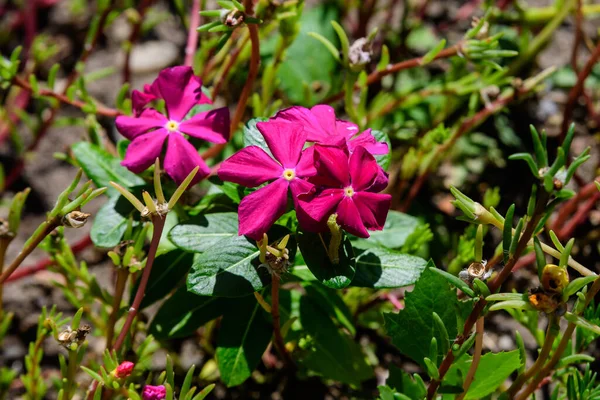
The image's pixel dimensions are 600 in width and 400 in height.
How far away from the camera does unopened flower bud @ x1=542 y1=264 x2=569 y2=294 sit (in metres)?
1.04

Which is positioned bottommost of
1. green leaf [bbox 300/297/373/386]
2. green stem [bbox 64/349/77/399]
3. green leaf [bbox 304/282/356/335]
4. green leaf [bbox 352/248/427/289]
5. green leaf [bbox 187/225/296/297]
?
green leaf [bbox 300/297/373/386]

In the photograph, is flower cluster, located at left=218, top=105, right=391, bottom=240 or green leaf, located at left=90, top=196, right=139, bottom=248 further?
green leaf, located at left=90, top=196, right=139, bottom=248

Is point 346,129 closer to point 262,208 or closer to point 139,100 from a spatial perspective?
point 262,208

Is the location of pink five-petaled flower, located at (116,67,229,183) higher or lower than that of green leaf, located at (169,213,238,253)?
higher

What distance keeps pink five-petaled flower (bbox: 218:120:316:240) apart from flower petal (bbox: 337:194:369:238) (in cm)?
8

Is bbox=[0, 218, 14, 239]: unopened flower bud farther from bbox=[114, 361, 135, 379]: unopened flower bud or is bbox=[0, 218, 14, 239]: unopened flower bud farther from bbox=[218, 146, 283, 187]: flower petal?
bbox=[218, 146, 283, 187]: flower petal

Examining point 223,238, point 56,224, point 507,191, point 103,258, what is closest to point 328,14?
point 507,191

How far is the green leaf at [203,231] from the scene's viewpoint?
1422mm

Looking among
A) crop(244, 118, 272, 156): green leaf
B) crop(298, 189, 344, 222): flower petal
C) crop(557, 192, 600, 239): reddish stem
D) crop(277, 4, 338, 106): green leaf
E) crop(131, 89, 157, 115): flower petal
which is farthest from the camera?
crop(277, 4, 338, 106): green leaf

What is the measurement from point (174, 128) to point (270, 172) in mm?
337

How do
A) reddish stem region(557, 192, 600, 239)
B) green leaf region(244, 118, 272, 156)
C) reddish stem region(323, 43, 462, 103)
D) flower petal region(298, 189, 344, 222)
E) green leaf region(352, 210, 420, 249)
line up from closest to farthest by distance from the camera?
flower petal region(298, 189, 344, 222)
green leaf region(244, 118, 272, 156)
green leaf region(352, 210, 420, 249)
reddish stem region(323, 43, 462, 103)
reddish stem region(557, 192, 600, 239)

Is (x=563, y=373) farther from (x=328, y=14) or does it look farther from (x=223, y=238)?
(x=328, y=14)

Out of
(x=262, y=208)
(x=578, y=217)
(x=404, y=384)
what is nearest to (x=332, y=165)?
(x=262, y=208)

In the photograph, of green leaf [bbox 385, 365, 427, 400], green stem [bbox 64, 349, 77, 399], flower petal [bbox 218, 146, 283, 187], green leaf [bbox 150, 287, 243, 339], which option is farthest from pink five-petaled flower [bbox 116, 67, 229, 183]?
green leaf [bbox 385, 365, 427, 400]
